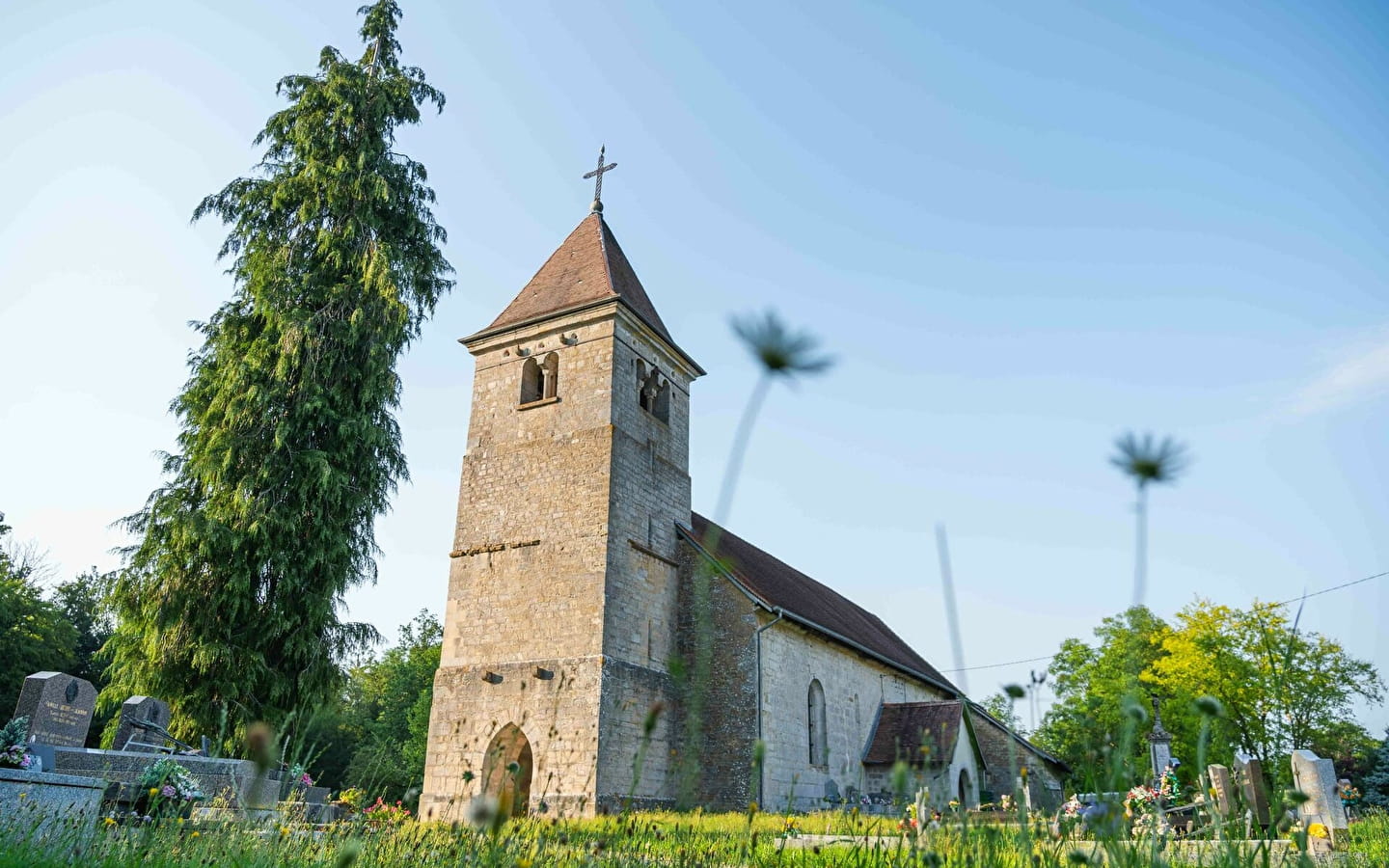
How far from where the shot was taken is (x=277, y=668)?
59.4 ft

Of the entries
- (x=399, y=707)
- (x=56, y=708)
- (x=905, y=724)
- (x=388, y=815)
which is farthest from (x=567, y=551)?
(x=399, y=707)

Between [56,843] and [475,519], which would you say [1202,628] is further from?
[56,843]

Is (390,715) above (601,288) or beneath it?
beneath

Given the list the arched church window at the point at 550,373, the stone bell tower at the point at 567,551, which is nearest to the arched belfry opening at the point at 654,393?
the stone bell tower at the point at 567,551

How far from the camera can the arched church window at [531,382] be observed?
20781 mm

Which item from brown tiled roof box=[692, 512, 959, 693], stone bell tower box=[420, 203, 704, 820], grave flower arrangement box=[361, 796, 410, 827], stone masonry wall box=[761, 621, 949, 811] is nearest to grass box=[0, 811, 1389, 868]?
grave flower arrangement box=[361, 796, 410, 827]

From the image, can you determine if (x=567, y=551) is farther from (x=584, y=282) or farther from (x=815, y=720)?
(x=815, y=720)

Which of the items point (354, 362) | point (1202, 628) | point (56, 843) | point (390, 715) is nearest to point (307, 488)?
point (354, 362)

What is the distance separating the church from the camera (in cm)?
1709

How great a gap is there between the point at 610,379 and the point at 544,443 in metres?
2.08

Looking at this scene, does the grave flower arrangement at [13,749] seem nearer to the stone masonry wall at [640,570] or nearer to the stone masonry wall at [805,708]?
the stone masonry wall at [640,570]

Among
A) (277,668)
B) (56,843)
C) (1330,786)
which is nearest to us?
(56,843)

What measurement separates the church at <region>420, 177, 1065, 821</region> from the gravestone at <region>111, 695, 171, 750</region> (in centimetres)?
486

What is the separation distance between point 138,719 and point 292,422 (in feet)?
25.4
